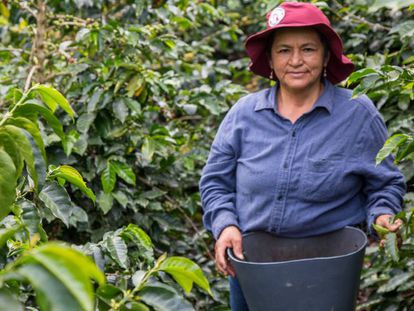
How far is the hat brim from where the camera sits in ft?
6.75

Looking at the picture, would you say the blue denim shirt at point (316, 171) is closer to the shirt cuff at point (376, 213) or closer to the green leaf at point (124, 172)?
the shirt cuff at point (376, 213)

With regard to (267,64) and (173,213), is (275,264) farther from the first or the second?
(173,213)

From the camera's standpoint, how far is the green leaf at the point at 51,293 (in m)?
0.77

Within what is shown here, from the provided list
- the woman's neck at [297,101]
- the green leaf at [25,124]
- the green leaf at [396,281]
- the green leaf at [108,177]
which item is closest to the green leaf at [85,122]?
the green leaf at [108,177]

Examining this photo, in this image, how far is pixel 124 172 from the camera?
9.04 feet

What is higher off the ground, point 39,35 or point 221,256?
point 39,35

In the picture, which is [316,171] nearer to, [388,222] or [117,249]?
[388,222]

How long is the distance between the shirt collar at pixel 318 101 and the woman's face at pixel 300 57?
0.05 meters

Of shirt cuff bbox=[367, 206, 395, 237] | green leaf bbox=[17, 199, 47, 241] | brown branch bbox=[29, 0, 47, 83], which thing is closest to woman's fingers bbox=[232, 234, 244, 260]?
shirt cuff bbox=[367, 206, 395, 237]

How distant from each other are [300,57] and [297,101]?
139 millimetres

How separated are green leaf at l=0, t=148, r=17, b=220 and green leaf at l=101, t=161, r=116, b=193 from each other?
1592mm

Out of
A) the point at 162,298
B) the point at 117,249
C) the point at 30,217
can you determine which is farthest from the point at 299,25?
the point at 162,298

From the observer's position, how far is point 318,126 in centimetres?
203

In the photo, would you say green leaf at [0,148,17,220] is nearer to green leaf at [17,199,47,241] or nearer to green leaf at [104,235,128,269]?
green leaf at [17,199,47,241]
